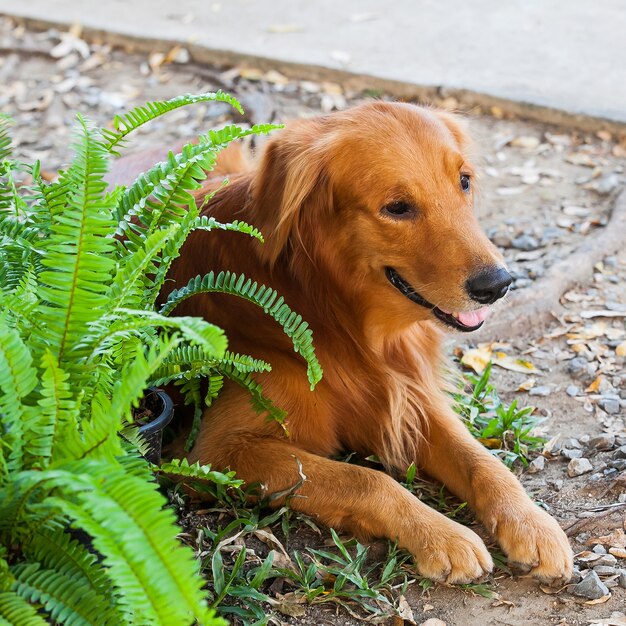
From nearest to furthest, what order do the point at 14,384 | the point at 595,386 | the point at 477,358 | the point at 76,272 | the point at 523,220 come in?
the point at 14,384
the point at 76,272
the point at 595,386
the point at 477,358
the point at 523,220

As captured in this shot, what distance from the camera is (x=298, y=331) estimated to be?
2.63 meters

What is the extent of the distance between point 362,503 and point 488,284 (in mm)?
759

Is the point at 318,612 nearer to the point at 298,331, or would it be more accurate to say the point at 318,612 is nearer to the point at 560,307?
the point at 298,331

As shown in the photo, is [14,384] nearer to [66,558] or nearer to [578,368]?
[66,558]

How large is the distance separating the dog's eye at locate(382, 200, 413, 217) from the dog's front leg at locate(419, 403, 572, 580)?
29.4 inches

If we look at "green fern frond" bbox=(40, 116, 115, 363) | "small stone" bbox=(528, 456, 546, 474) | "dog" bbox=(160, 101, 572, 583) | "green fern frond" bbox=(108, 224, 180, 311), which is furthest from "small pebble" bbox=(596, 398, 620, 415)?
"green fern frond" bbox=(40, 116, 115, 363)

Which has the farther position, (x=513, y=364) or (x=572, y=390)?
(x=513, y=364)

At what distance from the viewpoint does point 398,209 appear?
9.50 ft

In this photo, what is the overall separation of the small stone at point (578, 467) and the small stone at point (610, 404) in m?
0.39

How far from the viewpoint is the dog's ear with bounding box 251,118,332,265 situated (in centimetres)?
293

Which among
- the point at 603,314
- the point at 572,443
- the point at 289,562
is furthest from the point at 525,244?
Result: the point at 289,562

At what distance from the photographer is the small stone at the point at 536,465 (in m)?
3.21

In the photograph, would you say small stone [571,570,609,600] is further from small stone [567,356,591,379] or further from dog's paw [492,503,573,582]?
small stone [567,356,591,379]

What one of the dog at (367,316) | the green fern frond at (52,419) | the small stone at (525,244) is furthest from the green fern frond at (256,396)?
the small stone at (525,244)
